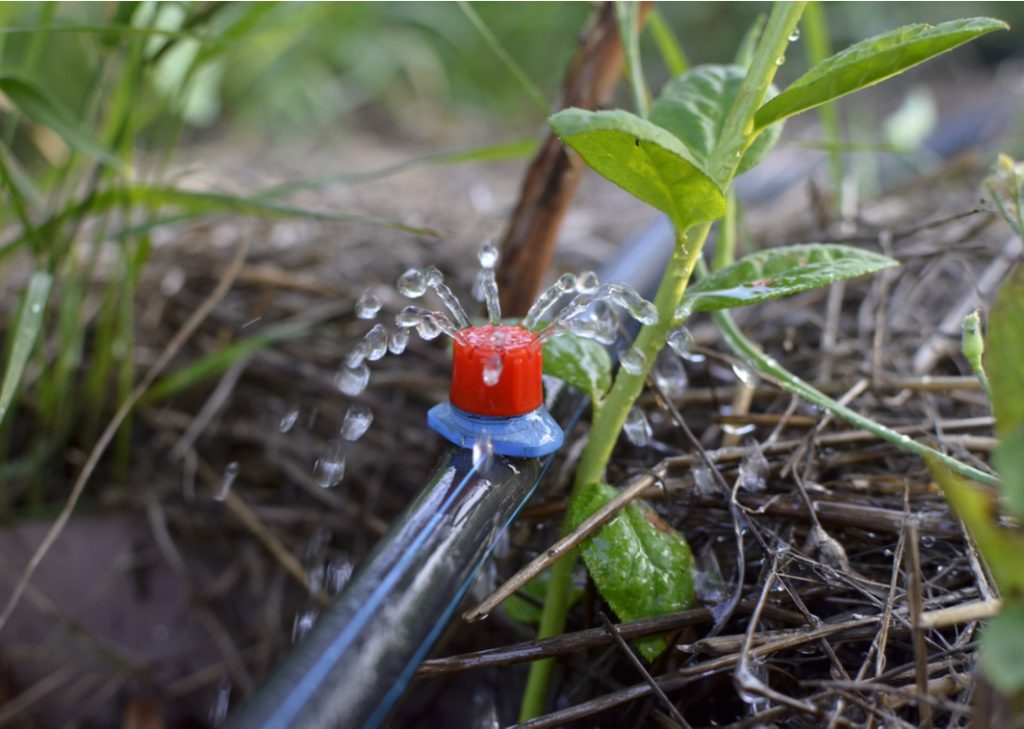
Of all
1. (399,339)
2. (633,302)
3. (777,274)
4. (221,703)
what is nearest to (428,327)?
(399,339)

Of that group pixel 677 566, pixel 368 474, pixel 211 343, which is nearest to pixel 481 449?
pixel 677 566

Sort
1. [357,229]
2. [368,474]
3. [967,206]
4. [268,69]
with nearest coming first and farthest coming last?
[368,474] < [967,206] < [357,229] < [268,69]

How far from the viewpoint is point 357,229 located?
4.64 feet

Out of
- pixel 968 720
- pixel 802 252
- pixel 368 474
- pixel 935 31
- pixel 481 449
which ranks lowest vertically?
pixel 368 474

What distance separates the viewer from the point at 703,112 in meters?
0.63

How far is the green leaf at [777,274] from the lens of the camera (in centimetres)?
57

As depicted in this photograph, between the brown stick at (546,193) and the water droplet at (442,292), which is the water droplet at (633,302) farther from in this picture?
the brown stick at (546,193)

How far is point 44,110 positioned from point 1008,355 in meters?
0.83

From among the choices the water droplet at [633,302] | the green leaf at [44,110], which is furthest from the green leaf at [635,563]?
the green leaf at [44,110]

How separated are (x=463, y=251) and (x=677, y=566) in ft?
2.49

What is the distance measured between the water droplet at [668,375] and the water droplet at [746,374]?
0.06 metres

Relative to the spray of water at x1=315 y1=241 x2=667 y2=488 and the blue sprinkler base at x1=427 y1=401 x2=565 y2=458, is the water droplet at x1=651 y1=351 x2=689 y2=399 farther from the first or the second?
the blue sprinkler base at x1=427 y1=401 x2=565 y2=458

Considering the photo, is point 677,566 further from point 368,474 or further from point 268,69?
point 268,69

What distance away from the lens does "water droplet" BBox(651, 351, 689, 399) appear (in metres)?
0.74
